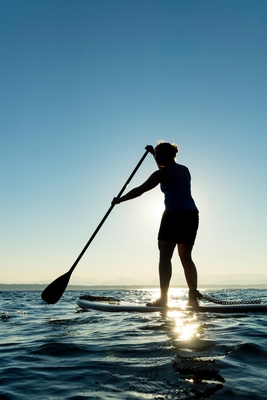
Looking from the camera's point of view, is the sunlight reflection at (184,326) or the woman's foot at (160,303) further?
the woman's foot at (160,303)

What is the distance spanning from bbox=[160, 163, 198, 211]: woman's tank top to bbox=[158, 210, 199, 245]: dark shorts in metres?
0.10

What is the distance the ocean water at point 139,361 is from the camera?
1958mm

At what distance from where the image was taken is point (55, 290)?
243 inches

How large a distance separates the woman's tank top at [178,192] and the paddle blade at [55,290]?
2256 millimetres

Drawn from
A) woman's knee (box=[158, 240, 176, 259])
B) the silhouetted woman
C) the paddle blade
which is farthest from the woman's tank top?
the paddle blade

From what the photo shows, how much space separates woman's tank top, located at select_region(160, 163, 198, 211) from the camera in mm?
5781

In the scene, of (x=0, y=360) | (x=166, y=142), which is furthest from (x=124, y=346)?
(x=166, y=142)

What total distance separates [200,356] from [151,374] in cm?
50

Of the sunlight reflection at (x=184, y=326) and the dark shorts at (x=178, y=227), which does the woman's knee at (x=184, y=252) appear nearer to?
the dark shorts at (x=178, y=227)

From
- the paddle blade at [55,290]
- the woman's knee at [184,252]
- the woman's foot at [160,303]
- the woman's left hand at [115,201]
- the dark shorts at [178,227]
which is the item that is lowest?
the woman's foot at [160,303]

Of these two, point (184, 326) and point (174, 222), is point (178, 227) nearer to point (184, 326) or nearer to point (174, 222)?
point (174, 222)

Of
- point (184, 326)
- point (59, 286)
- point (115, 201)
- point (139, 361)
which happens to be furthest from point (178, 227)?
point (139, 361)

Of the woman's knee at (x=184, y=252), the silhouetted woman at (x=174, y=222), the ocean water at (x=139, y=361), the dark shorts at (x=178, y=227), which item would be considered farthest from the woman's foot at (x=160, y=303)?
the ocean water at (x=139, y=361)

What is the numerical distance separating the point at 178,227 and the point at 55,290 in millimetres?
2426
